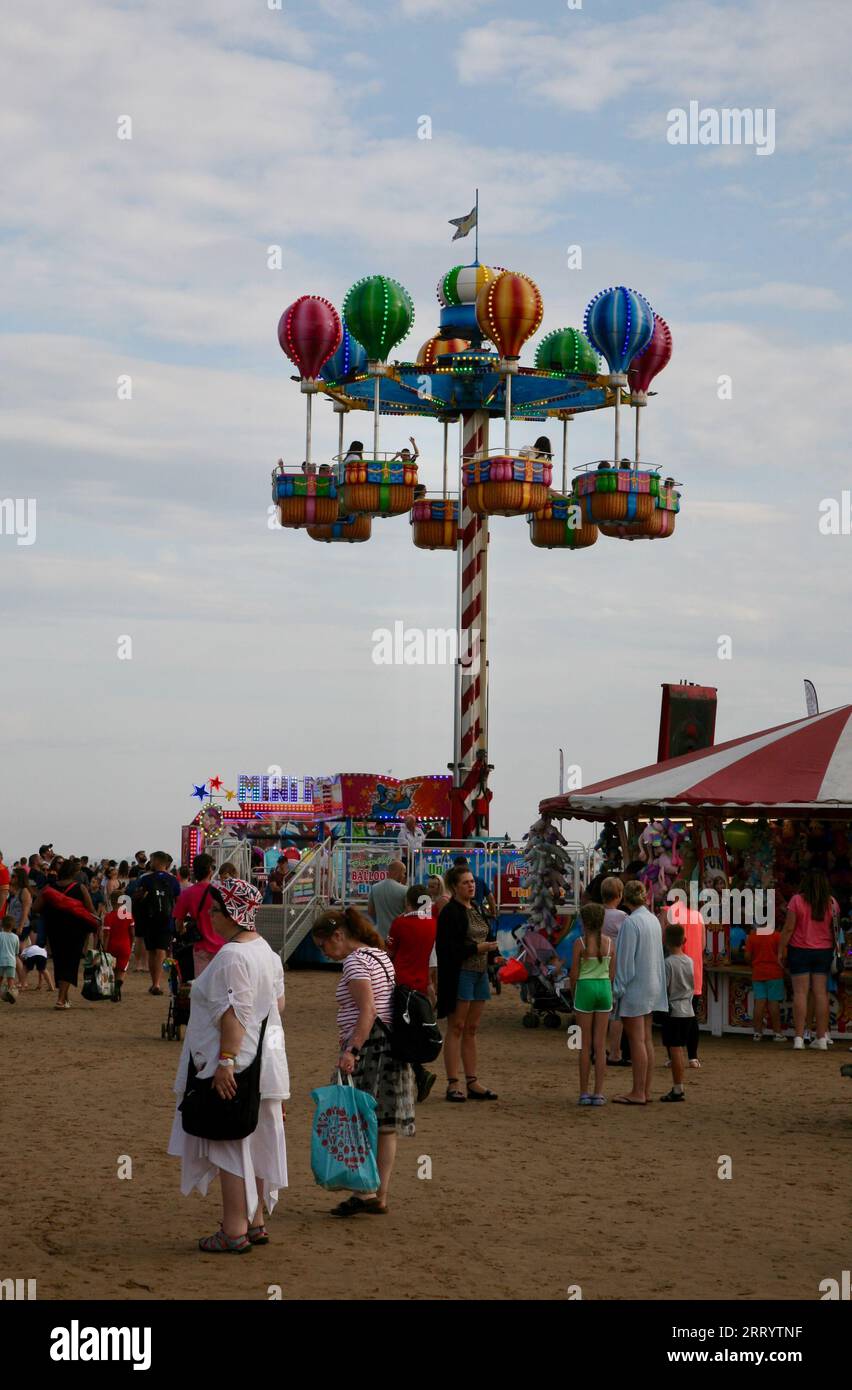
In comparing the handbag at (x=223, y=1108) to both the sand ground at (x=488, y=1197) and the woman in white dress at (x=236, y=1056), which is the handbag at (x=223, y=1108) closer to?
the woman in white dress at (x=236, y=1056)

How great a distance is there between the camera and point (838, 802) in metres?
16.1

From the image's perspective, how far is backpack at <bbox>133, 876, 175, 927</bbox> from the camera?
65.1ft

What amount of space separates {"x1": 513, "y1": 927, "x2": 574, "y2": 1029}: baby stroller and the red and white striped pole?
13915mm

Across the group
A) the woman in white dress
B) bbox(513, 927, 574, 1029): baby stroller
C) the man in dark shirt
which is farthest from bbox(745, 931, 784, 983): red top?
the woman in white dress

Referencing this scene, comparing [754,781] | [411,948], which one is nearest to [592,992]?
[411,948]

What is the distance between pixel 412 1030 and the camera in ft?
27.8

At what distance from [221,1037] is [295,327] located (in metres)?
24.1

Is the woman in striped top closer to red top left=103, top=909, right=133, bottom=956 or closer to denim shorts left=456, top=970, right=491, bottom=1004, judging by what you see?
denim shorts left=456, top=970, right=491, bottom=1004

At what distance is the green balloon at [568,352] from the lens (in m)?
32.1

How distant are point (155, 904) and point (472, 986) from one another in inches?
327

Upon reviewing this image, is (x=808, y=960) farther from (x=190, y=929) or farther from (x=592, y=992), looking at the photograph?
(x=190, y=929)

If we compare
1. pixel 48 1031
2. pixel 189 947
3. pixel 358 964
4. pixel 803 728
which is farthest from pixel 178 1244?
pixel 803 728

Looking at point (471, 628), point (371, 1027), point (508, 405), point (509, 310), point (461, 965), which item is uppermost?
point (509, 310)
